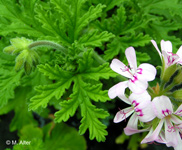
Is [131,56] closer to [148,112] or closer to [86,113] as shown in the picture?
[148,112]

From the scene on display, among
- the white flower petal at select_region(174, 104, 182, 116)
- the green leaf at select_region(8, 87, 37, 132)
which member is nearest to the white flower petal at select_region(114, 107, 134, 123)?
the white flower petal at select_region(174, 104, 182, 116)

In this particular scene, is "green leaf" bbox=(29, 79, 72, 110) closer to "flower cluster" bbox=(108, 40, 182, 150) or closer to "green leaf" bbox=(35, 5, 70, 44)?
"green leaf" bbox=(35, 5, 70, 44)

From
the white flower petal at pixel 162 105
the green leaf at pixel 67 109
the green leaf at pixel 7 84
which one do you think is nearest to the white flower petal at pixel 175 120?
the white flower petal at pixel 162 105

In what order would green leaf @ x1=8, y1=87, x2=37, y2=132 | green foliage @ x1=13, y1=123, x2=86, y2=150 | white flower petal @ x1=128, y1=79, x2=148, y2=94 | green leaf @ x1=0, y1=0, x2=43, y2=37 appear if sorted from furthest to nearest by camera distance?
green foliage @ x1=13, y1=123, x2=86, y2=150 → green leaf @ x1=8, y1=87, x2=37, y2=132 → green leaf @ x1=0, y1=0, x2=43, y2=37 → white flower petal @ x1=128, y1=79, x2=148, y2=94

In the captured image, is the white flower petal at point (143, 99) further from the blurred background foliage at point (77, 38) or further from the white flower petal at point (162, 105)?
the blurred background foliage at point (77, 38)

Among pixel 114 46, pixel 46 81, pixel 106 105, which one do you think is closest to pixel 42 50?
pixel 46 81

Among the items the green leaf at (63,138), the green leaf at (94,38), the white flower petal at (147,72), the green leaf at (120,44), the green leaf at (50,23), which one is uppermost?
the green leaf at (50,23)

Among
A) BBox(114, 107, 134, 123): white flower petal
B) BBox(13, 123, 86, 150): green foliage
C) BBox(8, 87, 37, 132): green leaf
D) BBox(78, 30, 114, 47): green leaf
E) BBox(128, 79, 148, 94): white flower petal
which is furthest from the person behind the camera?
BBox(13, 123, 86, 150): green foliage
